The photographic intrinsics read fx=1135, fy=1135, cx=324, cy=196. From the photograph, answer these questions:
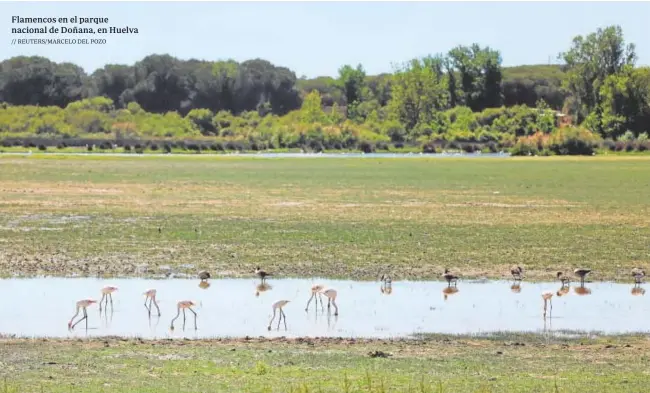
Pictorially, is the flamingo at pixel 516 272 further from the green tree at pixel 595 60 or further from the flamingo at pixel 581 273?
the green tree at pixel 595 60

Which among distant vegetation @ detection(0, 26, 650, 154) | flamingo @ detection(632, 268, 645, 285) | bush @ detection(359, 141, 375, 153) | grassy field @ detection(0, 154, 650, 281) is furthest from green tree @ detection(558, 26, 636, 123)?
flamingo @ detection(632, 268, 645, 285)

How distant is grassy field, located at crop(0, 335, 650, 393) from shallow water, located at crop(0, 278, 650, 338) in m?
1.14

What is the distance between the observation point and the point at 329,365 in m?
13.9

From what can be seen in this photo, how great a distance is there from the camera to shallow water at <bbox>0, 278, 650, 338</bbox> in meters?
17.3

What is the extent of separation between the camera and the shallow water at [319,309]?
1733 centimetres

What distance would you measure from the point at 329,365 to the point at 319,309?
5441mm

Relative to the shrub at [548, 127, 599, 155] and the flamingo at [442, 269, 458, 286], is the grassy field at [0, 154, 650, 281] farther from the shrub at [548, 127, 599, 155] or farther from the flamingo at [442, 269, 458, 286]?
the shrub at [548, 127, 599, 155]

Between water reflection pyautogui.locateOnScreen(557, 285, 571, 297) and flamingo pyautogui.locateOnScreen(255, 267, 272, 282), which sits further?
flamingo pyautogui.locateOnScreen(255, 267, 272, 282)

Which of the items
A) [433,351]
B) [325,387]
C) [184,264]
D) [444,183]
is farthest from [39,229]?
[444,183]

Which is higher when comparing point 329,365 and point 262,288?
point 329,365

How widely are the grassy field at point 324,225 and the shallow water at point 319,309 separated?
69.6 inches

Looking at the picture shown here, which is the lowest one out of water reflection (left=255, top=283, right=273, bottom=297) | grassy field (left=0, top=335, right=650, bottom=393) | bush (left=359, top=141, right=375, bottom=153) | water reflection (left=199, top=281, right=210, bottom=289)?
bush (left=359, top=141, right=375, bottom=153)

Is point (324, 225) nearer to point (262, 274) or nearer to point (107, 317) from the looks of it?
point (262, 274)

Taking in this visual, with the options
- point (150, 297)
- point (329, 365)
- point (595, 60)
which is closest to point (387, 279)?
point (150, 297)
